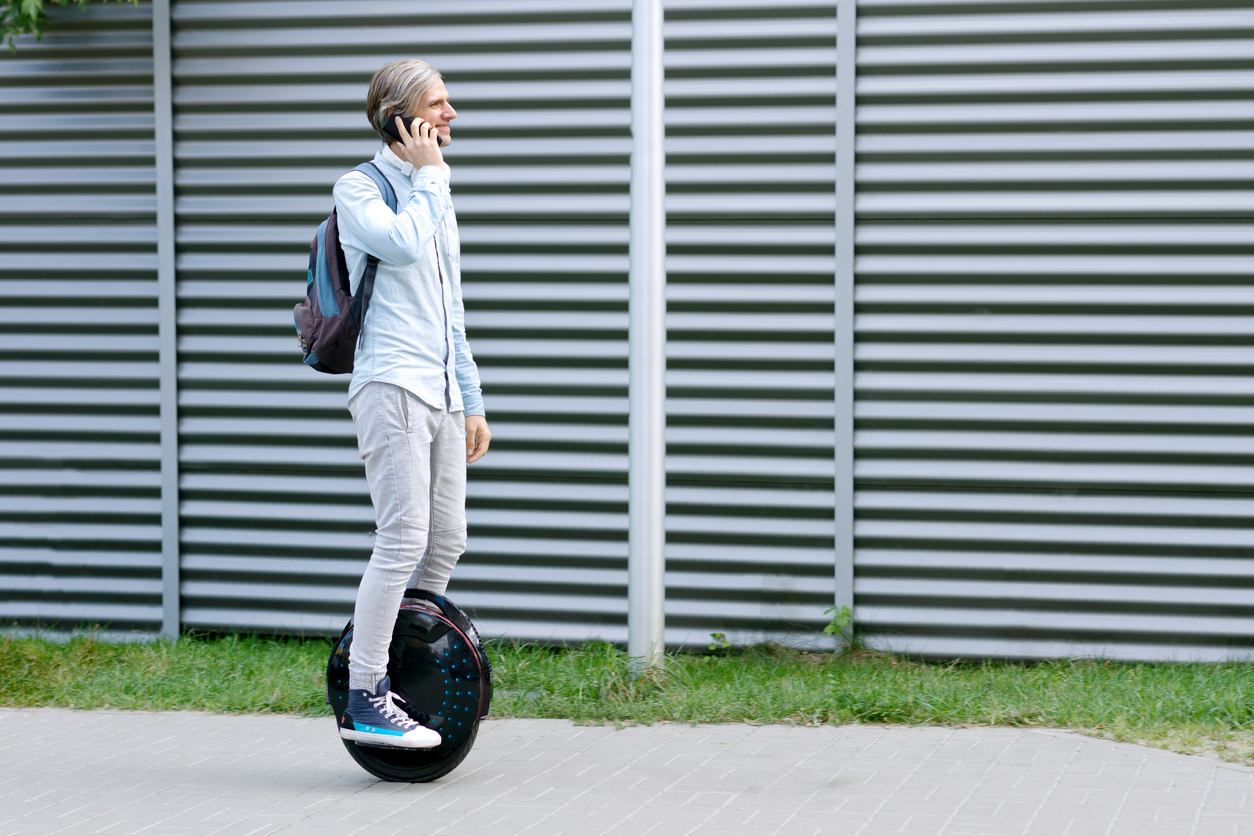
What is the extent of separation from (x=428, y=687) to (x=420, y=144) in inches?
66.8

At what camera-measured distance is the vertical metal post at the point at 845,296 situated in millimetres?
5957

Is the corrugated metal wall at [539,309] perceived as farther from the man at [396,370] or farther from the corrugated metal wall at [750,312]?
the man at [396,370]

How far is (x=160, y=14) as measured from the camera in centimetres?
654

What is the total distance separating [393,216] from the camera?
4039 millimetres

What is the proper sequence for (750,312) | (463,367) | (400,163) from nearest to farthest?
(400,163) < (463,367) < (750,312)

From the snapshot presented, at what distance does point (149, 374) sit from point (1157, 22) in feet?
16.4

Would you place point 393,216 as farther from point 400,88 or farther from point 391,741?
point 391,741

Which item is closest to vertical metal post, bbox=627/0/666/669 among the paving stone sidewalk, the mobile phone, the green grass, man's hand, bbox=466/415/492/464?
the green grass

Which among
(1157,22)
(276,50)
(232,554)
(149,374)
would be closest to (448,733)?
(232,554)

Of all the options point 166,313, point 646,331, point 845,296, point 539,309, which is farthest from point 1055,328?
point 166,313

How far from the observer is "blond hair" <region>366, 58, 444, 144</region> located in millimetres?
4133

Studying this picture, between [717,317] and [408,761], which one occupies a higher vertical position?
[717,317]

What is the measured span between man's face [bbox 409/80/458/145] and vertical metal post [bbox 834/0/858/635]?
7.66 ft

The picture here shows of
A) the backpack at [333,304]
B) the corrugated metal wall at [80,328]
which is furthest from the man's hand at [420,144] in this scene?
the corrugated metal wall at [80,328]
